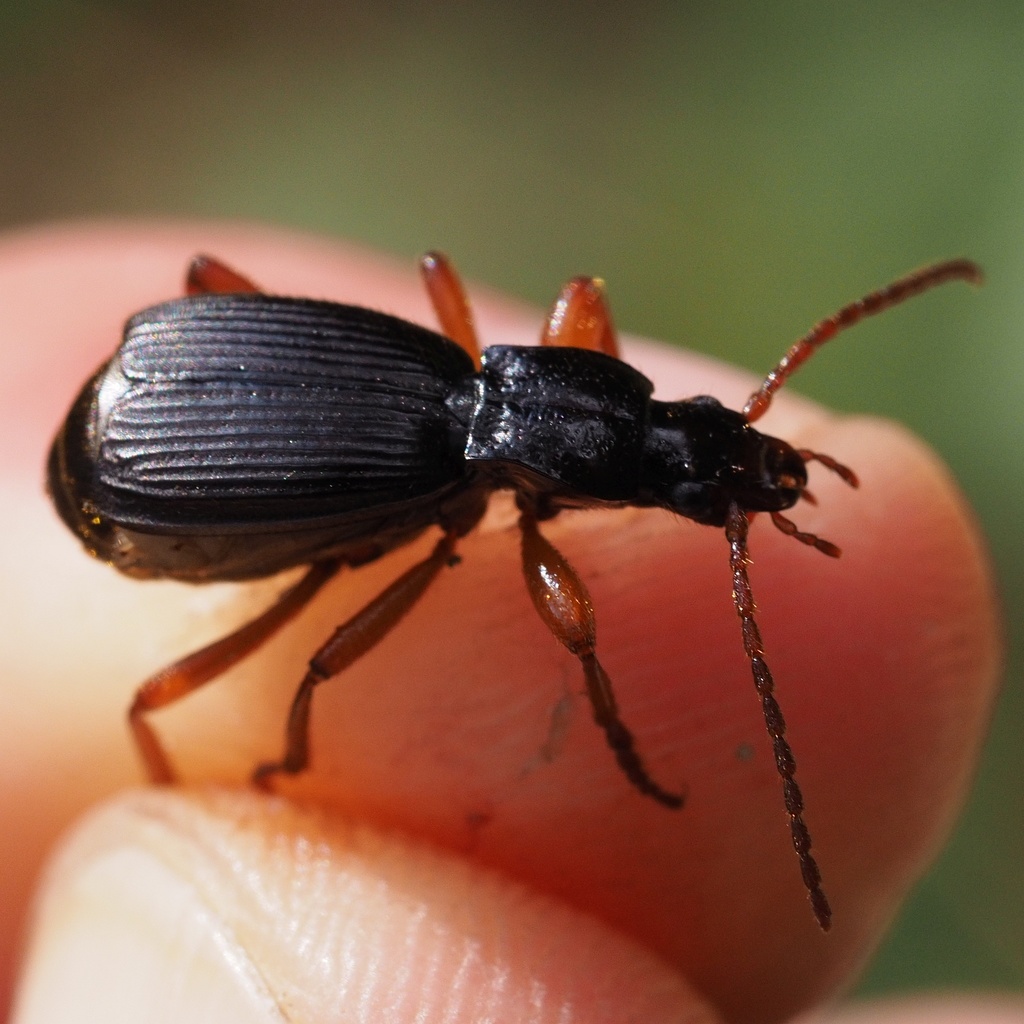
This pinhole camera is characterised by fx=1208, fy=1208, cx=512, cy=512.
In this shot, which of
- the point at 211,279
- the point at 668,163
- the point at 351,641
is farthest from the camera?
the point at 668,163

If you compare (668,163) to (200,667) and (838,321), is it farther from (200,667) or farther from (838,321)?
(200,667)

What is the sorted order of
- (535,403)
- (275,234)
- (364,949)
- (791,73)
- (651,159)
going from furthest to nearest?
(651,159)
(791,73)
(275,234)
(535,403)
(364,949)

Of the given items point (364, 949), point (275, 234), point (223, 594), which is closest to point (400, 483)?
point (223, 594)

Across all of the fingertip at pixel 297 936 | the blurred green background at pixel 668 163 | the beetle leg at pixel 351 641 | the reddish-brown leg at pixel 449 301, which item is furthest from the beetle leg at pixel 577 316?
the blurred green background at pixel 668 163

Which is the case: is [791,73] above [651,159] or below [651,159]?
above

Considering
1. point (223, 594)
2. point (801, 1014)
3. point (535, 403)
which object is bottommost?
point (801, 1014)

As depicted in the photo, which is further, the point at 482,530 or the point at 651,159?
the point at 651,159

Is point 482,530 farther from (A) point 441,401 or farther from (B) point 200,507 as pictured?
(B) point 200,507

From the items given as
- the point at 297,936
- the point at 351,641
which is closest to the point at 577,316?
the point at 351,641
